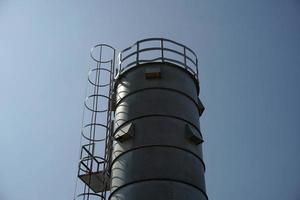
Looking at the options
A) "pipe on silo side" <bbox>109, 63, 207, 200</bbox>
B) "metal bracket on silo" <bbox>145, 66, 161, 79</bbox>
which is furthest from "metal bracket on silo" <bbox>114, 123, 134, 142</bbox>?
"metal bracket on silo" <bbox>145, 66, 161, 79</bbox>

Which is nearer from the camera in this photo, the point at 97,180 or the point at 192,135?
Answer: the point at 192,135

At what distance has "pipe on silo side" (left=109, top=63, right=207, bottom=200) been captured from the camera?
12.3 meters

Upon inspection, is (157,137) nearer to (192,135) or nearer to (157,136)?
(157,136)

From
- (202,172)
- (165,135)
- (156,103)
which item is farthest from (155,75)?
(202,172)

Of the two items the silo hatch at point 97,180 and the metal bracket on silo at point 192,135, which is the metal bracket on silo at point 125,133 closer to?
the silo hatch at point 97,180

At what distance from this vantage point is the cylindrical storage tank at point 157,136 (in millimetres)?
12266

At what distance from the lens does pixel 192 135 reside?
1337cm

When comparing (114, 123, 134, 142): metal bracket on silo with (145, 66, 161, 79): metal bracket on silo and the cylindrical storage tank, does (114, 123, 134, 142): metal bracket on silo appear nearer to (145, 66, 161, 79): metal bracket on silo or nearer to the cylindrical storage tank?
the cylindrical storage tank

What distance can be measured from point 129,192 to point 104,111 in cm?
395

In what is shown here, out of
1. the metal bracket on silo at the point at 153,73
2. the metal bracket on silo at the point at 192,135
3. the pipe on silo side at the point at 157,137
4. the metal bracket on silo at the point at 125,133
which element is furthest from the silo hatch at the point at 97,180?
the metal bracket on silo at the point at 153,73

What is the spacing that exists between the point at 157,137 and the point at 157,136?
4 cm

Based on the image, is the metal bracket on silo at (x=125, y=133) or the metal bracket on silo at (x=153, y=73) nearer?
the metal bracket on silo at (x=125, y=133)

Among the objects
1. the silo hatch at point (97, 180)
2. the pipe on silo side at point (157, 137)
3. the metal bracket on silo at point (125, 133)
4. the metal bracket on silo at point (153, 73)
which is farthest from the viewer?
the metal bracket on silo at point (153, 73)

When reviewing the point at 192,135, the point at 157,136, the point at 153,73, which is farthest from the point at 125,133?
the point at 153,73
